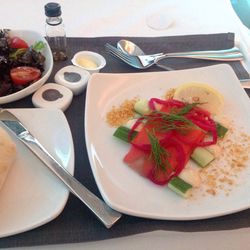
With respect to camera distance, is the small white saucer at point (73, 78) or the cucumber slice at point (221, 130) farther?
the small white saucer at point (73, 78)

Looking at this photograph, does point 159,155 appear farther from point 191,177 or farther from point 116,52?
point 116,52

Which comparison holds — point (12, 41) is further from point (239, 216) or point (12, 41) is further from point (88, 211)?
point (239, 216)

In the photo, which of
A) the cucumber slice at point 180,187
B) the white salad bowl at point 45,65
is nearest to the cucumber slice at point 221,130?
the cucumber slice at point 180,187

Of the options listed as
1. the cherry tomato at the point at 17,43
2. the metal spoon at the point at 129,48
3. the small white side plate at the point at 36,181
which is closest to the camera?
the small white side plate at the point at 36,181

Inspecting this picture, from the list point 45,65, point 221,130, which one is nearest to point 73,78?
point 45,65

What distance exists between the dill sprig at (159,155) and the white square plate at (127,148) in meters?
0.05

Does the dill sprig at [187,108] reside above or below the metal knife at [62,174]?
above

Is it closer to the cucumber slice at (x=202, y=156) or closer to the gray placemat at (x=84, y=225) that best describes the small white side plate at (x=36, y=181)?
the gray placemat at (x=84, y=225)

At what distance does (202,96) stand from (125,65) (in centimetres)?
29

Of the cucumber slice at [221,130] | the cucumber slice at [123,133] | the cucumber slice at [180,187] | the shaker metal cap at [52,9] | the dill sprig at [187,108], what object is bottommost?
the cucumber slice at [123,133]

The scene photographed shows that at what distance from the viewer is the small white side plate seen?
68cm

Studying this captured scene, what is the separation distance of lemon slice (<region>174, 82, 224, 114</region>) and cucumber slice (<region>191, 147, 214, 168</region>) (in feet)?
0.48

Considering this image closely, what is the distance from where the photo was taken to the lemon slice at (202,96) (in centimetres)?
93

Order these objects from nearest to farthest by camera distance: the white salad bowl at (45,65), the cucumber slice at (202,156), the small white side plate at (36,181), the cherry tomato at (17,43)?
1. the small white side plate at (36,181)
2. the cucumber slice at (202,156)
3. the white salad bowl at (45,65)
4. the cherry tomato at (17,43)
